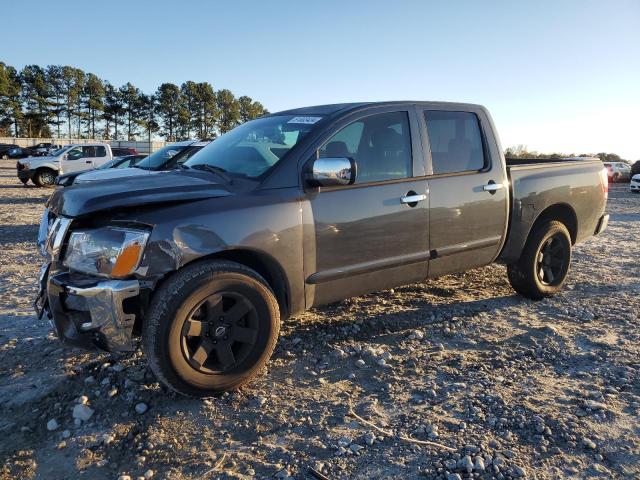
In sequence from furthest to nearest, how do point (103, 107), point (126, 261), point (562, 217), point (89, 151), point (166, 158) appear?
point (103, 107) → point (89, 151) → point (166, 158) → point (562, 217) → point (126, 261)

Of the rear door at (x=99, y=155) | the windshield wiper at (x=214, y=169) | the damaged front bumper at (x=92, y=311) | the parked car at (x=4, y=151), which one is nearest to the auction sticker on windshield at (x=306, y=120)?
the windshield wiper at (x=214, y=169)

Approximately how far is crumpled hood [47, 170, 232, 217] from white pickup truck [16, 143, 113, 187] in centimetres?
1706

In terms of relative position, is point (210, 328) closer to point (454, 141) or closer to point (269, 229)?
point (269, 229)

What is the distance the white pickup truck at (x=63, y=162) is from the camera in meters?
18.8

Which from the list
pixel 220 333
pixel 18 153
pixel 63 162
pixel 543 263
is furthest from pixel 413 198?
pixel 18 153

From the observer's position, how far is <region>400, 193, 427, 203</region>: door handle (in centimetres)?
374

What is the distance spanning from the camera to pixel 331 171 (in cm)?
323

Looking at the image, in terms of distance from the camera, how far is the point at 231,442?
2.61 metres

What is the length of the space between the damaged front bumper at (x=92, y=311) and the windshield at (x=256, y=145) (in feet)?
4.02

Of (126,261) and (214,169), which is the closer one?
(126,261)

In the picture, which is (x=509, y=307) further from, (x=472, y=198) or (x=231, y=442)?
(x=231, y=442)

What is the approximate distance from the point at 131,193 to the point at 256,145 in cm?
113

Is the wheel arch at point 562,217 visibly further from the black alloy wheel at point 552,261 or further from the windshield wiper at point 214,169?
the windshield wiper at point 214,169

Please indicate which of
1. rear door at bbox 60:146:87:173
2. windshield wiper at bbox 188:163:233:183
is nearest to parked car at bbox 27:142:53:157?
rear door at bbox 60:146:87:173
